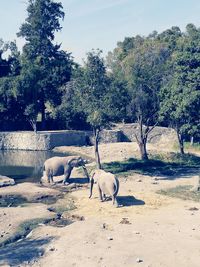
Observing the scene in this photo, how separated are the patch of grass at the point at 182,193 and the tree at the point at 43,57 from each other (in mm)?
33090

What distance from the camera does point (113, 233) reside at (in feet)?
72.2

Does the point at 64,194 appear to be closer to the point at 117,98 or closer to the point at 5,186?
the point at 5,186

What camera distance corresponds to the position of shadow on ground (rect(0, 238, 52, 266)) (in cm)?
1902

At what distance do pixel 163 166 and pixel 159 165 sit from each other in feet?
1.64

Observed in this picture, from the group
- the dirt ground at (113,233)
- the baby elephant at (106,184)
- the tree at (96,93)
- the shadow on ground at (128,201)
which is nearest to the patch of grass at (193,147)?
the tree at (96,93)

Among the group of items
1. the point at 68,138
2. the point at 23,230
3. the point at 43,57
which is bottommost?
the point at 23,230

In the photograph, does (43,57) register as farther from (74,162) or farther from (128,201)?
(128,201)

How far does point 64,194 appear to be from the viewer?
32.1m

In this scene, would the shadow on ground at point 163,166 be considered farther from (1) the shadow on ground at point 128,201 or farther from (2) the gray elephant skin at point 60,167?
(1) the shadow on ground at point 128,201

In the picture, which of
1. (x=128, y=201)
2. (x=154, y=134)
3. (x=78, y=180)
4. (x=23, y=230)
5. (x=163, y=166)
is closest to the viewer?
(x=23, y=230)

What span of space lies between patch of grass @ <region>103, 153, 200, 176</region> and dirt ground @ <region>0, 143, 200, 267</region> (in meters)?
6.02

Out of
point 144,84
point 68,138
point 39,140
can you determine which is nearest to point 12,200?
point 144,84

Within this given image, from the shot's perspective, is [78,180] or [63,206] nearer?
[63,206]

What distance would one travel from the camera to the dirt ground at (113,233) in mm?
18781
